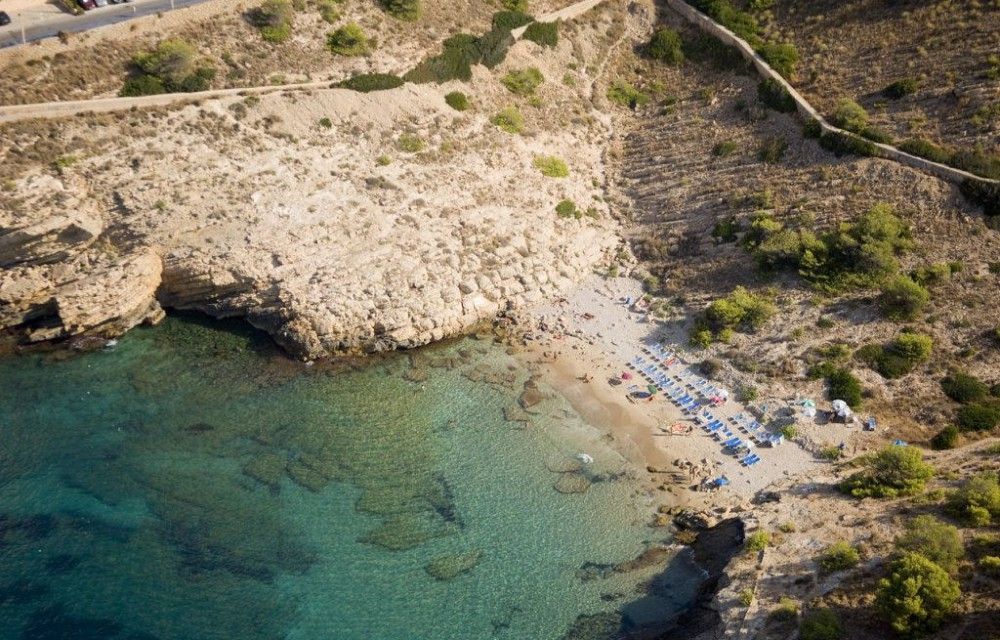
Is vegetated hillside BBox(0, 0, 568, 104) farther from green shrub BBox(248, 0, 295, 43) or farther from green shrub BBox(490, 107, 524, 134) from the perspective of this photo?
green shrub BBox(490, 107, 524, 134)

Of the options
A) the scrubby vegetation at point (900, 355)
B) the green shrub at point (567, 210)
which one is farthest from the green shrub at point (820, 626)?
the green shrub at point (567, 210)

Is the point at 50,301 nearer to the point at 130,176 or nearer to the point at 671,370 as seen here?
the point at 130,176

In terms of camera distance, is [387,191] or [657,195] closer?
[387,191]

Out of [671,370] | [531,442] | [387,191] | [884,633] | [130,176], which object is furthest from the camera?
[387,191]

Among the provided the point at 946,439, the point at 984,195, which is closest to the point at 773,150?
the point at 984,195

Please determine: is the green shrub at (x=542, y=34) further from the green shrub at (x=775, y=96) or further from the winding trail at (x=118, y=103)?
the winding trail at (x=118, y=103)

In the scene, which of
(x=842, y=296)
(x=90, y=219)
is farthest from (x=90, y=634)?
(x=842, y=296)
